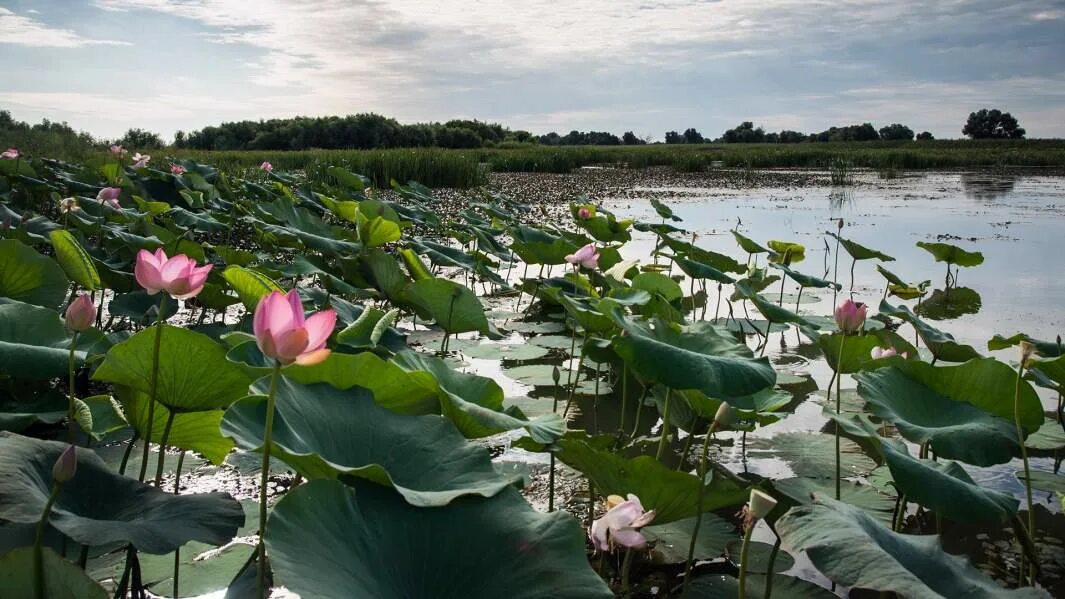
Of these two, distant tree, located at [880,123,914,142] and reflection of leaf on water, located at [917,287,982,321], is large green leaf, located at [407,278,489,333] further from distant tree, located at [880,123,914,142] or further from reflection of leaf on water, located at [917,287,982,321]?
distant tree, located at [880,123,914,142]

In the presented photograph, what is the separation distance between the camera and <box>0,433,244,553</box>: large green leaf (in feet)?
3.15

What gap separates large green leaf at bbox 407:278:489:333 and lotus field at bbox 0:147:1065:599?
1cm

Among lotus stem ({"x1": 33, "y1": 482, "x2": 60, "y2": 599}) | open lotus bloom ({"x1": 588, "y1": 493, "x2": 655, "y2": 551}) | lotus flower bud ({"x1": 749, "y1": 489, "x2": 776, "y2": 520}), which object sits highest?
lotus flower bud ({"x1": 749, "y1": 489, "x2": 776, "y2": 520})

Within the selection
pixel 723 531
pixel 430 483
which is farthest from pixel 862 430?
pixel 430 483

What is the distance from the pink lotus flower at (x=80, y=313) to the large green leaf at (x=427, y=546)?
61cm

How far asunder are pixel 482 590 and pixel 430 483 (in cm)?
23

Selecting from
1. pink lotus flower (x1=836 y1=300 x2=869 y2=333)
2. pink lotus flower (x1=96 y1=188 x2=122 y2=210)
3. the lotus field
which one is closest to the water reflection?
the lotus field

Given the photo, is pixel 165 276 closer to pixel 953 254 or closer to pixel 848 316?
pixel 848 316

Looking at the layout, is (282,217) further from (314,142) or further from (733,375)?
(314,142)

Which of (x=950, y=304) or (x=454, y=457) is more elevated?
(x=454, y=457)

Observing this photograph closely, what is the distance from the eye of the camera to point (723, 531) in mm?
1688

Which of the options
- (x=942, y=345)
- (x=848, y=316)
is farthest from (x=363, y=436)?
(x=942, y=345)

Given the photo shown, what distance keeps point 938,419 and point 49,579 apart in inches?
65.6

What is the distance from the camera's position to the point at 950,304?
4.41 metres
